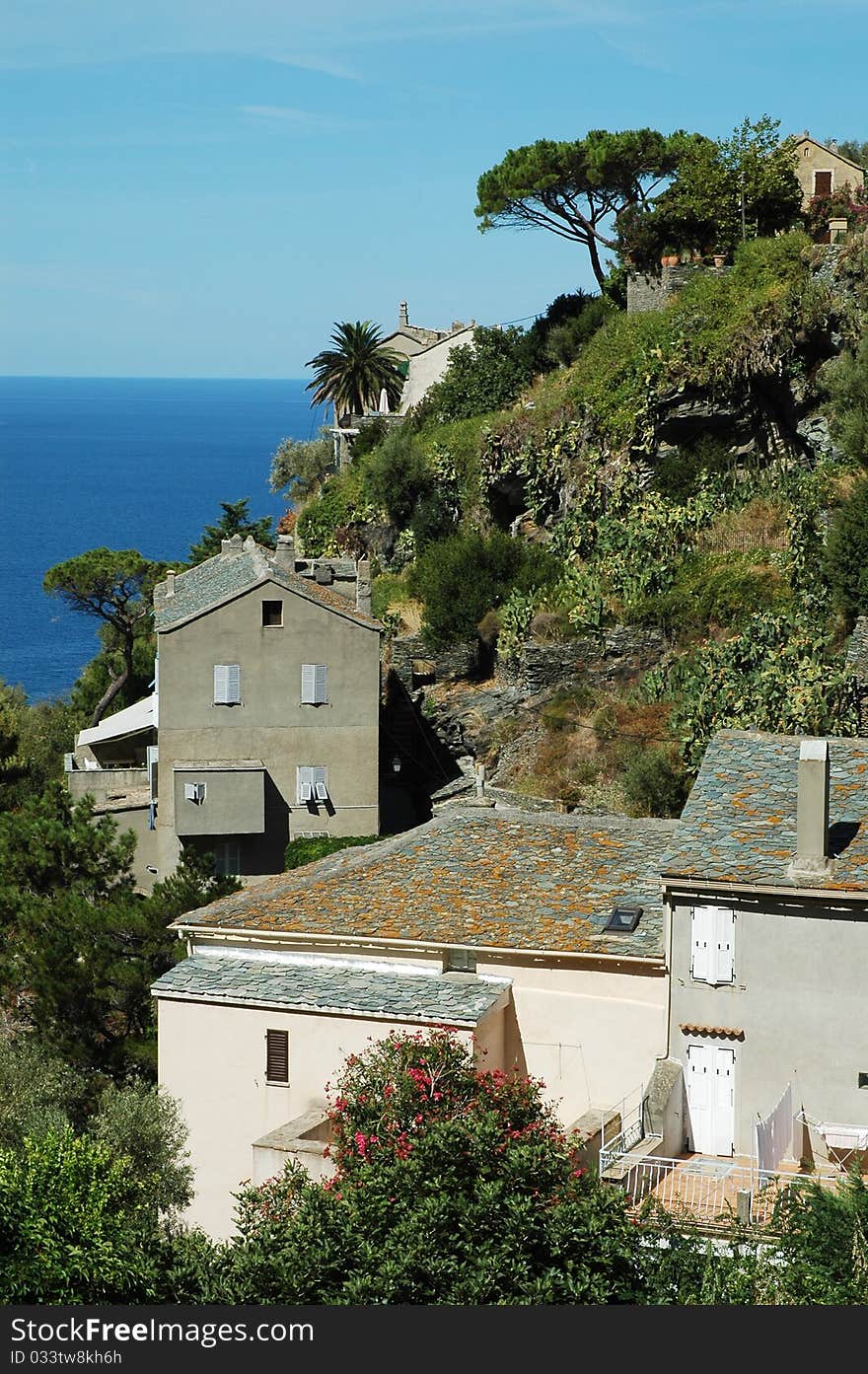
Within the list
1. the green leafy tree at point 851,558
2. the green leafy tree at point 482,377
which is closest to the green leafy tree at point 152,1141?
the green leafy tree at point 851,558

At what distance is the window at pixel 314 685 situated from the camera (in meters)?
40.3

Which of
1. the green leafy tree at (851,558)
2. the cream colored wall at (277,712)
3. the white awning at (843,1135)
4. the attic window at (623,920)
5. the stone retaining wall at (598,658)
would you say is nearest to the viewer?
the white awning at (843,1135)

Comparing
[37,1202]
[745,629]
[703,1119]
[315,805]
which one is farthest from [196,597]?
[37,1202]

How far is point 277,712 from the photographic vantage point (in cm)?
4031

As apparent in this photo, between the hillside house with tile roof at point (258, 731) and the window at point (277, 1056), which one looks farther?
the hillside house with tile roof at point (258, 731)

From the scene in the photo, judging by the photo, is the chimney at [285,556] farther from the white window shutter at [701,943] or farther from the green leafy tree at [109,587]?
the white window shutter at [701,943]

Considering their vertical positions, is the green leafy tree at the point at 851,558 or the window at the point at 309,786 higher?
the green leafy tree at the point at 851,558

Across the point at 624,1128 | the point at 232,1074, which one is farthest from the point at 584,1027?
the point at 232,1074

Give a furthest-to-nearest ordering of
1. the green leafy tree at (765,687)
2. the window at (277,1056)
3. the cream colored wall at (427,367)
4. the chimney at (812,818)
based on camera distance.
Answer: the cream colored wall at (427,367) < the green leafy tree at (765,687) < the window at (277,1056) < the chimney at (812,818)

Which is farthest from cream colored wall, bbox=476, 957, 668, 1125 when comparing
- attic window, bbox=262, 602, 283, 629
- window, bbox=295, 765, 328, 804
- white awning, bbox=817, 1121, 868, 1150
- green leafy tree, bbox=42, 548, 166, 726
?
green leafy tree, bbox=42, 548, 166, 726

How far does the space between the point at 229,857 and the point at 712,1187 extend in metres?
23.3

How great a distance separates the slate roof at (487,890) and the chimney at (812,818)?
228 centimetres

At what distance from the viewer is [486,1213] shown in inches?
593

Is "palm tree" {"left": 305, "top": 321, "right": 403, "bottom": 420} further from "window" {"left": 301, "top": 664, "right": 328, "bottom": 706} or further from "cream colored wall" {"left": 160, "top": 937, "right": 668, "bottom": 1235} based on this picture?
"cream colored wall" {"left": 160, "top": 937, "right": 668, "bottom": 1235}
